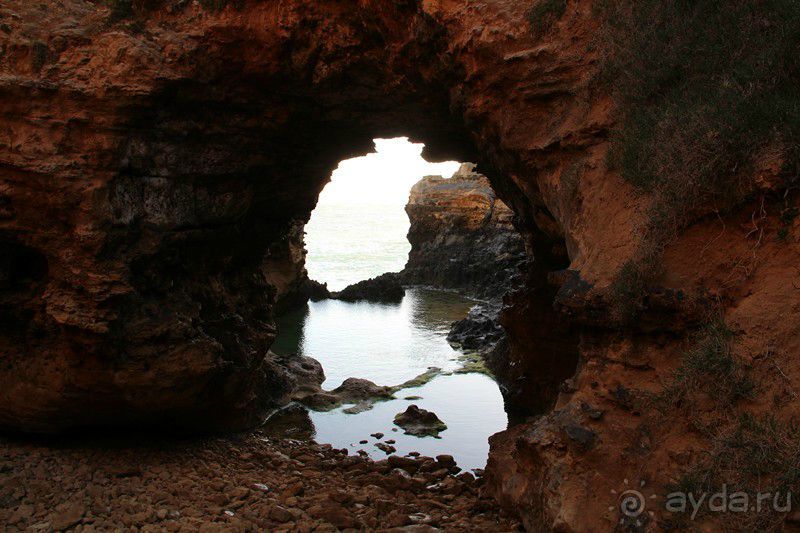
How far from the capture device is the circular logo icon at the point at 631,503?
4.45 m

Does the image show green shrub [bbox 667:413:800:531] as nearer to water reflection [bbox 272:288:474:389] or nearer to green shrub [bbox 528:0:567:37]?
green shrub [bbox 528:0:567:37]

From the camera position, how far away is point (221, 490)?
781 cm

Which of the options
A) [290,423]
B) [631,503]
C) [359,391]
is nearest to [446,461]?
[290,423]

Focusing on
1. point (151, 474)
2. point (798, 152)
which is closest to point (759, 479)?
point (798, 152)

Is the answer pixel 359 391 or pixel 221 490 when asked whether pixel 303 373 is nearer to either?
pixel 359 391

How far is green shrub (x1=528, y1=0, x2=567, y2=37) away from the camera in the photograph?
6867mm

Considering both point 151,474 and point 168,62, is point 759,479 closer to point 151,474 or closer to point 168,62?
point 151,474

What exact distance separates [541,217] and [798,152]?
4.36 metres

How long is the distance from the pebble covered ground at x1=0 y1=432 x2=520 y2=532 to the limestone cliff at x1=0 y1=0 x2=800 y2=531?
0.56m

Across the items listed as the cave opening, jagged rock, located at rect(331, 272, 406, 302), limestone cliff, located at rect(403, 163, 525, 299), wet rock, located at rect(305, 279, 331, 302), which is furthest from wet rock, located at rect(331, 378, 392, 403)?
limestone cliff, located at rect(403, 163, 525, 299)

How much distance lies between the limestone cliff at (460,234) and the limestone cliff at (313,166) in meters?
23.7

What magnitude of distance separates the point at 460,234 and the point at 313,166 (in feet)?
96.5

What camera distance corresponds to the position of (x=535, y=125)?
7199 millimetres

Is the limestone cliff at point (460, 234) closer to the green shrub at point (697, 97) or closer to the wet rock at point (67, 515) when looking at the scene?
the green shrub at point (697, 97)
